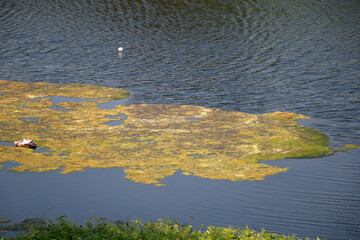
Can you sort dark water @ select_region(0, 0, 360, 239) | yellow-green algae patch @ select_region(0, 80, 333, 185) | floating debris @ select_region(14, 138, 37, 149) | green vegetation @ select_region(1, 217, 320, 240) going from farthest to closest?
floating debris @ select_region(14, 138, 37, 149), yellow-green algae patch @ select_region(0, 80, 333, 185), dark water @ select_region(0, 0, 360, 239), green vegetation @ select_region(1, 217, 320, 240)

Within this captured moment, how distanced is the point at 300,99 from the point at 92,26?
47.9ft

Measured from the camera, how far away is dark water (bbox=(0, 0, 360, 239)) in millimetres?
8742

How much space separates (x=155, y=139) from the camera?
39.0ft

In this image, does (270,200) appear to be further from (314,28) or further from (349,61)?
(314,28)

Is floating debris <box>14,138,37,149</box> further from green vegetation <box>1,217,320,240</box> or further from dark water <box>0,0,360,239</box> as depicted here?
green vegetation <box>1,217,320,240</box>

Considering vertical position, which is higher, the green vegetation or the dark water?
the dark water

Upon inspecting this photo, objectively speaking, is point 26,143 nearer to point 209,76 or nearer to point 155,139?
point 155,139

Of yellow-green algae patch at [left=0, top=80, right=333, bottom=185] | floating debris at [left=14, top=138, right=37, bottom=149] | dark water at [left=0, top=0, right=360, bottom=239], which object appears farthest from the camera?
floating debris at [left=14, top=138, right=37, bottom=149]

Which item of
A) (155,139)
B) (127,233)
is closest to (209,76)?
(155,139)

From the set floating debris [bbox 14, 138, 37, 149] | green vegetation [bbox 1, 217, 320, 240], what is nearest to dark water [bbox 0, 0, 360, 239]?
green vegetation [bbox 1, 217, 320, 240]

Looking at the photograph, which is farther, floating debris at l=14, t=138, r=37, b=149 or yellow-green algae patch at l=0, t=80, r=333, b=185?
floating debris at l=14, t=138, r=37, b=149

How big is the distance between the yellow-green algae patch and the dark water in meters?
0.40

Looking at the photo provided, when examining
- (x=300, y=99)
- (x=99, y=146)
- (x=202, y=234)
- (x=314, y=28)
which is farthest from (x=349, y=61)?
(x=202, y=234)

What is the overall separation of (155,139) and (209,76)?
21.6 feet
